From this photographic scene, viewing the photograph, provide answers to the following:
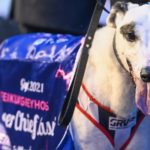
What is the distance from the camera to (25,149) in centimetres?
284

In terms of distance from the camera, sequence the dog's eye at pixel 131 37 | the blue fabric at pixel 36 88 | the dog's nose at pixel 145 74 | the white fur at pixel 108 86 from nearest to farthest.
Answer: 1. the dog's nose at pixel 145 74
2. the dog's eye at pixel 131 37
3. the white fur at pixel 108 86
4. the blue fabric at pixel 36 88

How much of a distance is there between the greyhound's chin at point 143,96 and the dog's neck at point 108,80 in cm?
16

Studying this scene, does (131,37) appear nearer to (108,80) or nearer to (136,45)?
(136,45)

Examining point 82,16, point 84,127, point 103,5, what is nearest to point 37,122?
point 84,127

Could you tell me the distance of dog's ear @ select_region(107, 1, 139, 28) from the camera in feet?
8.11

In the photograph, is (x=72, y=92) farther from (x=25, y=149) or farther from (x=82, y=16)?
(x=82, y=16)

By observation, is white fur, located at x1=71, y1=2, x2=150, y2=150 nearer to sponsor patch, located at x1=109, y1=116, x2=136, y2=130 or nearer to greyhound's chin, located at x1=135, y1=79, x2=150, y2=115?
sponsor patch, located at x1=109, y1=116, x2=136, y2=130

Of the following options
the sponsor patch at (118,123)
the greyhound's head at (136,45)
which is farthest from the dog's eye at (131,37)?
the sponsor patch at (118,123)

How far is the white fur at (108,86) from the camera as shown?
2.45 m

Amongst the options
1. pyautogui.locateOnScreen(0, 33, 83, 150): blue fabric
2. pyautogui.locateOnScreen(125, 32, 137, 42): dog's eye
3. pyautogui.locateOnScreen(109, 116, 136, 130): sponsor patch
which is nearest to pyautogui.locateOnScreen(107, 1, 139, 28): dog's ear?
pyautogui.locateOnScreen(125, 32, 137, 42): dog's eye

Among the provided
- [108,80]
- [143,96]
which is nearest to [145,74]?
[143,96]

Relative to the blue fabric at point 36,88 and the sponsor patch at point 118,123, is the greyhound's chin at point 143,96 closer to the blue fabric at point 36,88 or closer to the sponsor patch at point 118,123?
the sponsor patch at point 118,123

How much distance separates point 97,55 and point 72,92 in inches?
7.8

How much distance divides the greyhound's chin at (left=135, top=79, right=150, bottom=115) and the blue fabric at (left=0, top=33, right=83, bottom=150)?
15.5 inches
